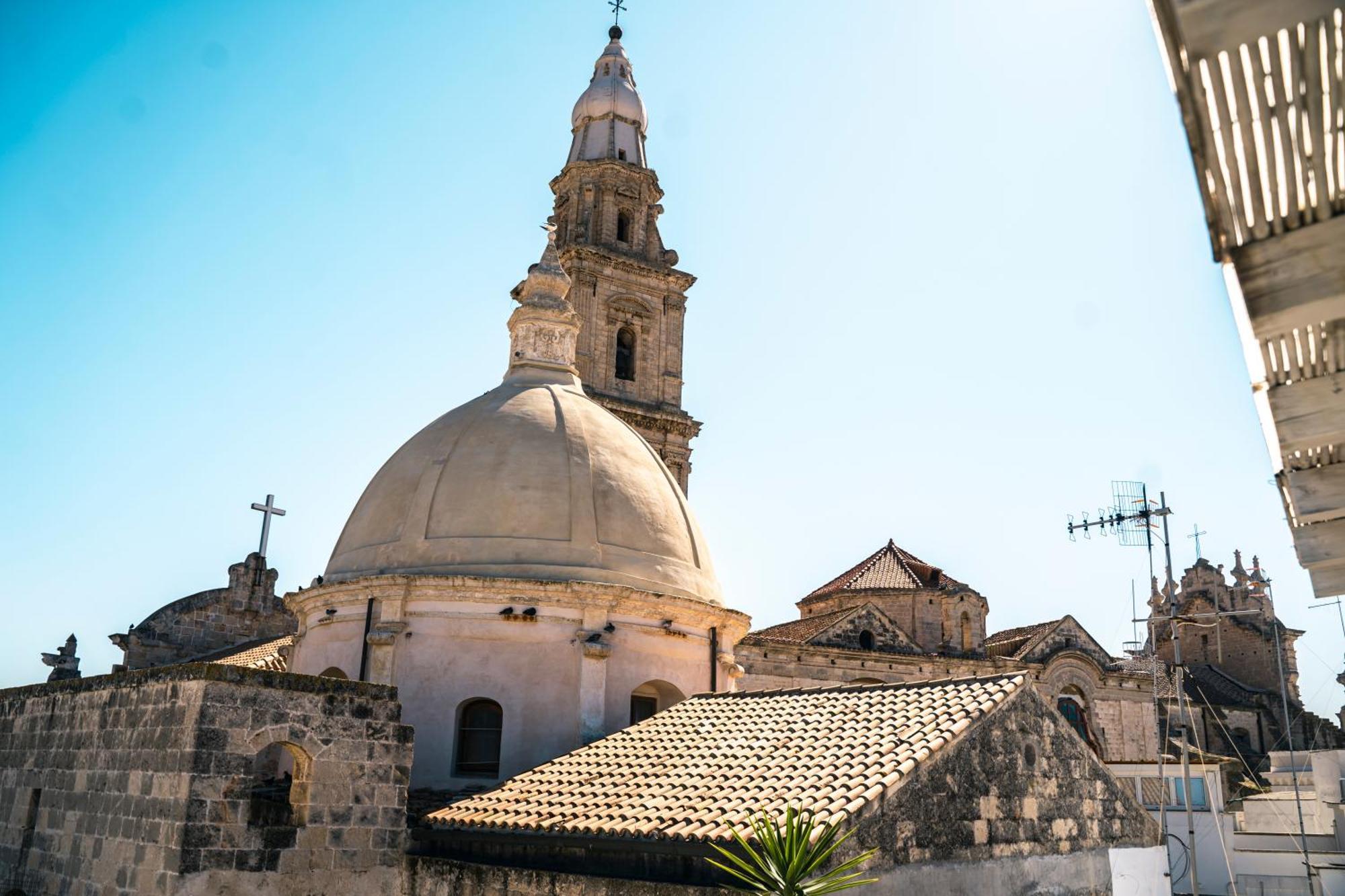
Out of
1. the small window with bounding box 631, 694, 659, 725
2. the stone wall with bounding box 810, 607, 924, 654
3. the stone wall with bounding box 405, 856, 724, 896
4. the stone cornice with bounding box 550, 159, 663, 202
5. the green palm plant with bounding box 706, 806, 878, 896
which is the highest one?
the stone cornice with bounding box 550, 159, 663, 202

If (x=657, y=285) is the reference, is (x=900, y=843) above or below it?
below

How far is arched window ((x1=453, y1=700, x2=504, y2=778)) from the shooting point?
15.8 m

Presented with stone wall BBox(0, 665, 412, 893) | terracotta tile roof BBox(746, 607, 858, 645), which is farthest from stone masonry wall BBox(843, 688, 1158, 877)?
terracotta tile roof BBox(746, 607, 858, 645)

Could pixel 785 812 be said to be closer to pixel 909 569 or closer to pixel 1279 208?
pixel 1279 208

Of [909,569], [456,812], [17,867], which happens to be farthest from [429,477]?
[909,569]

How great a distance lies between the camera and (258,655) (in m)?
27.0

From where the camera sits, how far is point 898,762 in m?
11.2

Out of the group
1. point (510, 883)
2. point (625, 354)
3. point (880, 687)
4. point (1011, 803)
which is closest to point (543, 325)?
point (880, 687)

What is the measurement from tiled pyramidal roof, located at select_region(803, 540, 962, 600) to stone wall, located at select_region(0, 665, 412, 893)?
99.1 ft

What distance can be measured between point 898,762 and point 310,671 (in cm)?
1021

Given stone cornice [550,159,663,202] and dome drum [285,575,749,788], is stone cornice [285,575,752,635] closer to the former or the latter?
dome drum [285,575,749,788]

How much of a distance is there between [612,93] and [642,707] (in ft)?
98.3

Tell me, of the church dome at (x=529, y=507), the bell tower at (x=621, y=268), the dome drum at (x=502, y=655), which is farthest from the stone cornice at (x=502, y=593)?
the bell tower at (x=621, y=268)

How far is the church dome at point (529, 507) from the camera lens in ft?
55.2
